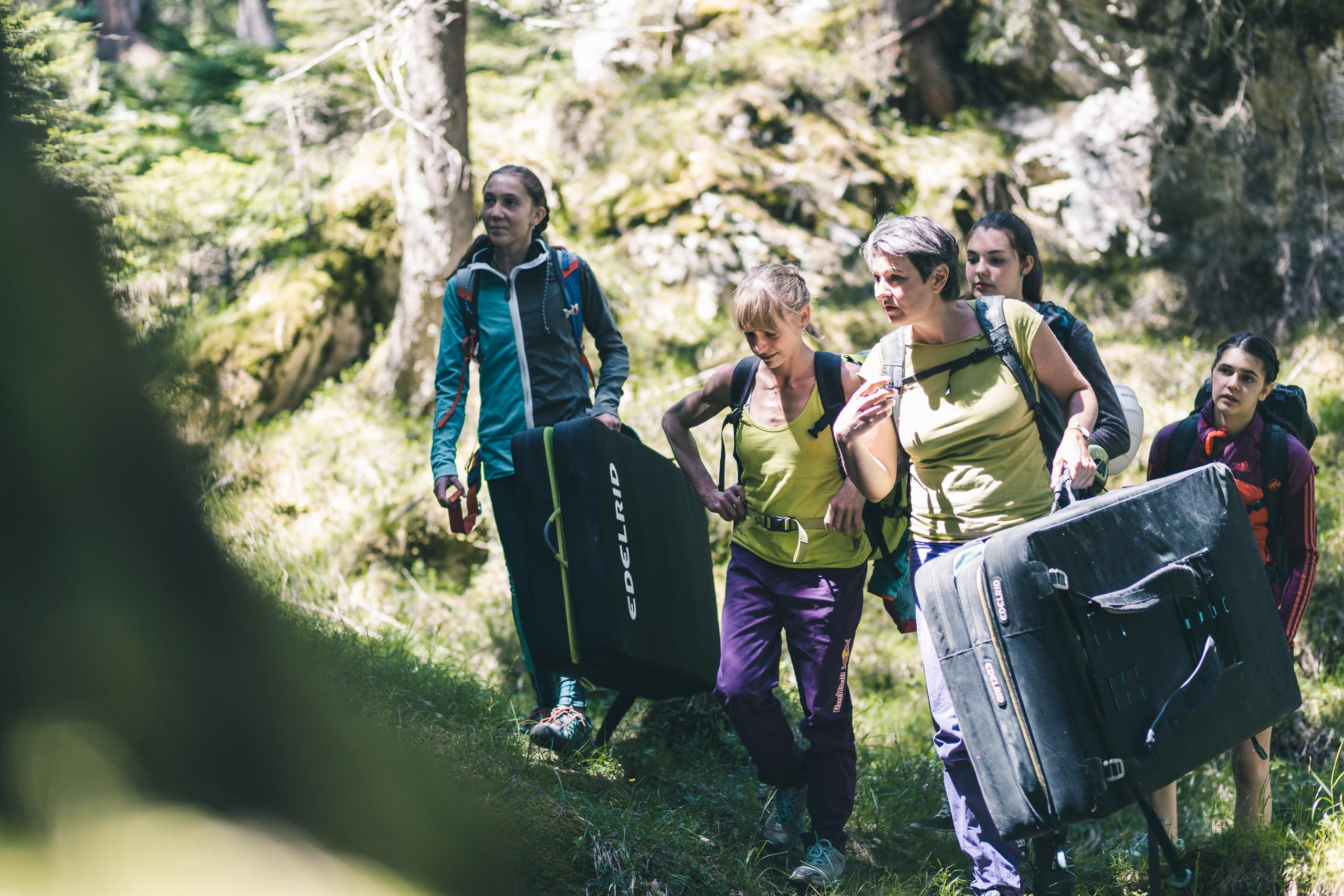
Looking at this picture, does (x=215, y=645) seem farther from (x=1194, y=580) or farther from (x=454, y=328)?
(x=454, y=328)

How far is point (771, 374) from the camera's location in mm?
3818

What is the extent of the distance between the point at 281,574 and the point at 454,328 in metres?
3.56

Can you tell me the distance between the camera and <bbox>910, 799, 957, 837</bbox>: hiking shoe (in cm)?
433

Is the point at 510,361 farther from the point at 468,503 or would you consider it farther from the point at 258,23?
the point at 258,23

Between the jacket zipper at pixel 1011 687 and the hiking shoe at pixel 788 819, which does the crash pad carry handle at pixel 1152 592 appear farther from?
the hiking shoe at pixel 788 819

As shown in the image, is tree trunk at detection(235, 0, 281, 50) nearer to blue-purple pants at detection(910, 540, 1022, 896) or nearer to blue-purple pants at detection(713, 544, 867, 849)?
blue-purple pants at detection(713, 544, 867, 849)

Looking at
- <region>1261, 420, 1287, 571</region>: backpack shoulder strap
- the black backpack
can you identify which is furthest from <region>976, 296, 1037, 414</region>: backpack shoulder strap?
<region>1261, 420, 1287, 571</region>: backpack shoulder strap

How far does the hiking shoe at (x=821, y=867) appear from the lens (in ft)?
11.6

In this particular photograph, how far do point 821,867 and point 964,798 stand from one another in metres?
0.59

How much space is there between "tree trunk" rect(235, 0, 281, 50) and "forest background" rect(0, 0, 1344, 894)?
846cm

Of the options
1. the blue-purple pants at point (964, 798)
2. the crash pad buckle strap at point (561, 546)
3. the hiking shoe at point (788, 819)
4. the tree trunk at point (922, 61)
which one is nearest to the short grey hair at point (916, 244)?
the blue-purple pants at point (964, 798)

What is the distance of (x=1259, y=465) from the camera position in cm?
398

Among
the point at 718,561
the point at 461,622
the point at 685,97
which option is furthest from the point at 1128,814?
the point at 685,97

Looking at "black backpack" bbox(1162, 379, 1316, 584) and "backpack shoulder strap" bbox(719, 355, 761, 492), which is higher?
"backpack shoulder strap" bbox(719, 355, 761, 492)
